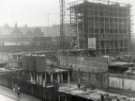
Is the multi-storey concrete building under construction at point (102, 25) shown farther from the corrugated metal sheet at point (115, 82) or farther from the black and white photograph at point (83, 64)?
the corrugated metal sheet at point (115, 82)

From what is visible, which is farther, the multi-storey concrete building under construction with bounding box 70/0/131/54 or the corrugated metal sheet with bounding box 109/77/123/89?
the multi-storey concrete building under construction with bounding box 70/0/131/54

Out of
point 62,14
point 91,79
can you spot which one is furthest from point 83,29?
point 91,79

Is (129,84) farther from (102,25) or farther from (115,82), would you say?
(102,25)

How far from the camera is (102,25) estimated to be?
4428cm

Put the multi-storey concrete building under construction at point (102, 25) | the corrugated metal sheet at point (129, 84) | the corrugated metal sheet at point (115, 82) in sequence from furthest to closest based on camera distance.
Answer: the multi-storey concrete building under construction at point (102, 25)
the corrugated metal sheet at point (115, 82)
the corrugated metal sheet at point (129, 84)

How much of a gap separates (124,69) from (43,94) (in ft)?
36.1

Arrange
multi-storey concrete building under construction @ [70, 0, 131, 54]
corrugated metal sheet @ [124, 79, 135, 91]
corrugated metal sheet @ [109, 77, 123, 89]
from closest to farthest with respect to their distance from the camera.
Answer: corrugated metal sheet @ [124, 79, 135, 91]
corrugated metal sheet @ [109, 77, 123, 89]
multi-storey concrete building under construction @ [70, 0, 131, 54]

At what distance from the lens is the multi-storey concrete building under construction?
1704 inches

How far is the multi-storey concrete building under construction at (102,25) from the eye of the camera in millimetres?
43281

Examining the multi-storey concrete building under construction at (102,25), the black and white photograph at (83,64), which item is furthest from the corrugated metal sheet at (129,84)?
the multi-storey concrete building under construction at (102,25)

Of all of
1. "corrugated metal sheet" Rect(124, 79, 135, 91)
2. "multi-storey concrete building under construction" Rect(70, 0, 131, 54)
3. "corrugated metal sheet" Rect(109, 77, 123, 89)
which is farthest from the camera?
"multi-storey concrete building under construction" Rect(70, 0, 131, 54)

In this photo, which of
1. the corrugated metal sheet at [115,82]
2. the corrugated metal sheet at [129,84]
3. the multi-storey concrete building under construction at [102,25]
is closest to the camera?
the corrugated metal sheet at [129,84]

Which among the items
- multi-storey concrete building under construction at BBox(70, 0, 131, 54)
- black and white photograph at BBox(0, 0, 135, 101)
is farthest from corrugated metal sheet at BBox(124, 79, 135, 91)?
multi-storey concrete building under construction at BBox(70, 0, 131, 54)

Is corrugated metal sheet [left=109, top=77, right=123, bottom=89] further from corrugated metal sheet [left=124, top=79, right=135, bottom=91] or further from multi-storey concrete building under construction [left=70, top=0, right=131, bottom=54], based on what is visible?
multi-storey concrete building under construction [left=70, top=0, right=131, bottom=54]
